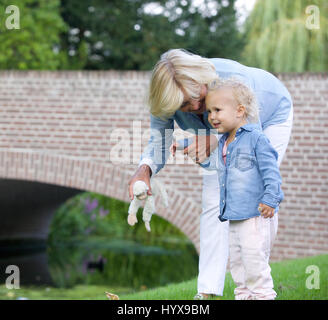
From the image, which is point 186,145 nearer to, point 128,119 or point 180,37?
point 128,119

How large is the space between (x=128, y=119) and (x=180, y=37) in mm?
7710

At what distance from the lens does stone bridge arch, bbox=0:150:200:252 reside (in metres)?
7.47

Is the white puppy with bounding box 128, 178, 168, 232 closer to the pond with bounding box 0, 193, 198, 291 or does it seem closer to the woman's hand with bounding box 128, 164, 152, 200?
the woman's hand with bounding box 128, 164, 152, 200

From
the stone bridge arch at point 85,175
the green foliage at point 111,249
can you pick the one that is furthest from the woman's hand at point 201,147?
the green foliage at point 111,249

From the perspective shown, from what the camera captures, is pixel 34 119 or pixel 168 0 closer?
pixel 34 119

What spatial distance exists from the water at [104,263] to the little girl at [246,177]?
6.17 metres

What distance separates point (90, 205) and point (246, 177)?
13692 mm

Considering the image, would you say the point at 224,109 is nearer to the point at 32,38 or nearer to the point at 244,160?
the point at 244,160

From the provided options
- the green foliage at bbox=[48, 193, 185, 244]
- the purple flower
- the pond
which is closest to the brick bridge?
the pond

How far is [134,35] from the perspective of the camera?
14.7m

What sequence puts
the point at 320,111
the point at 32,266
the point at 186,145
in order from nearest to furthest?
the point at 186,145
the point at 320,111
the point at 32,266

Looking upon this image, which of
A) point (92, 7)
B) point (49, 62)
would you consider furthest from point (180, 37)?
point (49, 62)

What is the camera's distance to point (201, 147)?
2.90 meters

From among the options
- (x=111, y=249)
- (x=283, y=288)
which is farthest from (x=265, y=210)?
(x=111, y=249)
